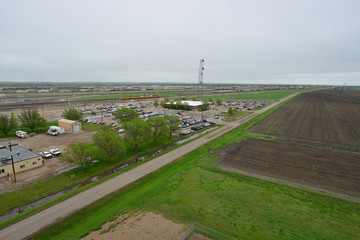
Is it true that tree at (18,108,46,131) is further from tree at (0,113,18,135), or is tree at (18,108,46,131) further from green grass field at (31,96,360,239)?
green grass field at (31,96,360,239)

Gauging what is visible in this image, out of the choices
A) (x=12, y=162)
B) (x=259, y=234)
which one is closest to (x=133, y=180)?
(x=259, y=234)

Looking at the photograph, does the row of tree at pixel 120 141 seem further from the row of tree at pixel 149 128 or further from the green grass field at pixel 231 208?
the green grass field at pixel 231 208

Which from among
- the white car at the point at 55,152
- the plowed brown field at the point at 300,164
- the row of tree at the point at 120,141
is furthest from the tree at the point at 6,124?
the plowed brown field at the point at 300,164

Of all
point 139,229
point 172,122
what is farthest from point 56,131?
point 139,229

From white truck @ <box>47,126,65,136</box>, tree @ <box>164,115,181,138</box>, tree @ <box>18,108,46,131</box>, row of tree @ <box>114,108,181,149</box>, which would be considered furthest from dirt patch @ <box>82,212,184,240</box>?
tree @ <box>18,108,46,131</box>

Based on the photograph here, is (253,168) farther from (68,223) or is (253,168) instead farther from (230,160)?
(68,223)

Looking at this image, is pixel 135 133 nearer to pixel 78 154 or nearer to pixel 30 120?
pixel 78 154
